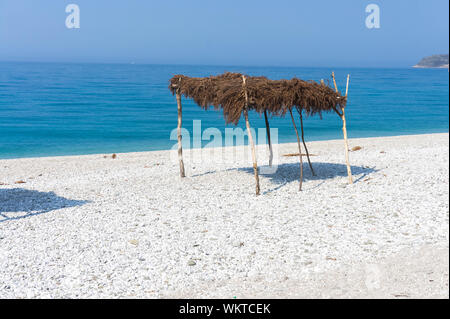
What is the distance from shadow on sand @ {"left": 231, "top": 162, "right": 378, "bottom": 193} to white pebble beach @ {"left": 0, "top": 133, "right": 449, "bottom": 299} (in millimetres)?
42

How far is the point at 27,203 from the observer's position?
328 inches

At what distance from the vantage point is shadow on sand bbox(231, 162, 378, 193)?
9.43 metres

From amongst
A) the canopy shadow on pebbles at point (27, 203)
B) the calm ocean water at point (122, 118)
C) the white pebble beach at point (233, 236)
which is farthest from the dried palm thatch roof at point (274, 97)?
the calm ocean water at point (122, 118)

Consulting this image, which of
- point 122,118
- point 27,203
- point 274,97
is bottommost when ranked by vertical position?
point 27,203

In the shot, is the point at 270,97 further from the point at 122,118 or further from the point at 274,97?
the point at 122,118

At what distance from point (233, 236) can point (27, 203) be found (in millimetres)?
4181

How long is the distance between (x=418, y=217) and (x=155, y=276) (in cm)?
329

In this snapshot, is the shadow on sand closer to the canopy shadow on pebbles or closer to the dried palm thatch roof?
the dried palm thatch roof

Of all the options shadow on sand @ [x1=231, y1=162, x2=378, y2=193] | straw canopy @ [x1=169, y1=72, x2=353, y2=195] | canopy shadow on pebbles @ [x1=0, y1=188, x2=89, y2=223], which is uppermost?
straw canopy @ [x1=169, y1=72, x2=353, y2=195]

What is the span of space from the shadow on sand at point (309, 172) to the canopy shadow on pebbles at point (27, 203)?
371cm

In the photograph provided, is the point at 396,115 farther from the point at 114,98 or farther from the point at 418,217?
the point at 418,217

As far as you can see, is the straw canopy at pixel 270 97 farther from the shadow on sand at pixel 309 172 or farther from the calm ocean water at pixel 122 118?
the calm ocean water at pixel 122 118

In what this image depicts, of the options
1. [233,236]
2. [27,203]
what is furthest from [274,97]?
[27,203]

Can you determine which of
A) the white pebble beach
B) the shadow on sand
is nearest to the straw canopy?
the shadow on sand
